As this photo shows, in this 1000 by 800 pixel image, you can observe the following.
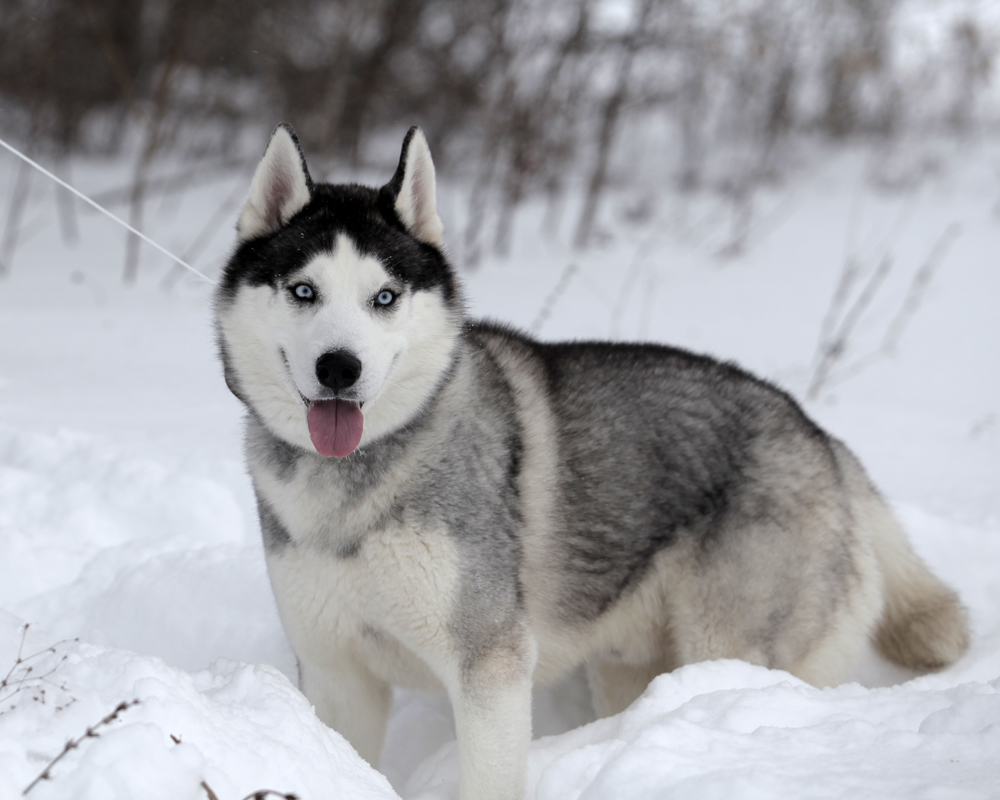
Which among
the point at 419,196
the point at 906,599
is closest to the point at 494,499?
the point at 419,196

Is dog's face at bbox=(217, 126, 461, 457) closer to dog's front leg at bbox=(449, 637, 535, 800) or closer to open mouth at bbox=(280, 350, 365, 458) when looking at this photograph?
open mouth at bbox=(280, 350, 365, 458)

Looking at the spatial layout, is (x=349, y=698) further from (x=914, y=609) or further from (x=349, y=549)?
(x=914, y=609)

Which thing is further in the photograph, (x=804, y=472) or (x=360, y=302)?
(x=804, y=472)

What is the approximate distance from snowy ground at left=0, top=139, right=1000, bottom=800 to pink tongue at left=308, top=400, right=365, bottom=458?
0.61m

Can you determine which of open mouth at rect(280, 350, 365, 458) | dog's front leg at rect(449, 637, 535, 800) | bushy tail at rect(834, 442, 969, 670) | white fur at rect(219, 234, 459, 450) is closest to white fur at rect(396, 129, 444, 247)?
white fur at rect(219, 234, 459, 450)

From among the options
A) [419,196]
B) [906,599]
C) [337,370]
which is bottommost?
[906,599]

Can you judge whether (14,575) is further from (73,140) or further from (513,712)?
(73,140)

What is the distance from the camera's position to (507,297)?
9.17 m

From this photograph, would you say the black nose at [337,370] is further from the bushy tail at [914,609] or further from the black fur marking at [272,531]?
the bushy tail at [914,609]

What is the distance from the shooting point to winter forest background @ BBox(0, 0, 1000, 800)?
6.28ft

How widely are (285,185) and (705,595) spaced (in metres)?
1.74

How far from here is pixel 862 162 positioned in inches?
541

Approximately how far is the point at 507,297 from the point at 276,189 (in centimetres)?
682

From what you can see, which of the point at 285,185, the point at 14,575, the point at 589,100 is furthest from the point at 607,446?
the point at 589,100
